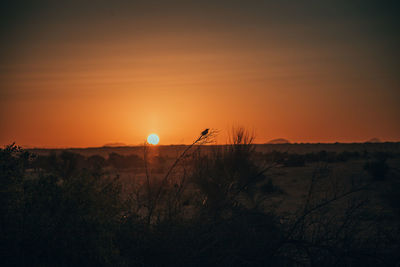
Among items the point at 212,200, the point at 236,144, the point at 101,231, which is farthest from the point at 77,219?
the point at 236,144

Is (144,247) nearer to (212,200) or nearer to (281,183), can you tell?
(212,200)

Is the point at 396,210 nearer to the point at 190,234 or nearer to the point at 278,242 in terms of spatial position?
the point at 278,242

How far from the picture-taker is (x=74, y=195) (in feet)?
13.0

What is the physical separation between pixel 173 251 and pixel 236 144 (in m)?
5.24

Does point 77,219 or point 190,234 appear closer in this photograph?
point 77,219

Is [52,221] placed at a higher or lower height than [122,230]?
higher

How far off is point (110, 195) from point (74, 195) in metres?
0.54

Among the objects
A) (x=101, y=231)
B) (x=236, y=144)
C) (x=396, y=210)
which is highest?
(x=236, y=144)

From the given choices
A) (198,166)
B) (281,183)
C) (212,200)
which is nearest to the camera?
(212,200)

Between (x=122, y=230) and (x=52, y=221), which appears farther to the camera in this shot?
(x=122, y=230)

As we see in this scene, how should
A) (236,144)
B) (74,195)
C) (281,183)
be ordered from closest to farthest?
(74,195) → (236,144) → (281,183)

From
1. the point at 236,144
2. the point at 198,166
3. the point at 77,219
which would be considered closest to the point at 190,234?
the point at 77,219

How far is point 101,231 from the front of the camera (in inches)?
152

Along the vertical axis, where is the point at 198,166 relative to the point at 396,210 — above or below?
above
